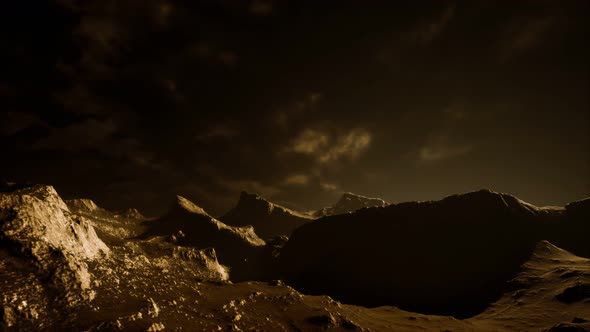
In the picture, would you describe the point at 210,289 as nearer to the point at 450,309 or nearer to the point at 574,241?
the point at 450,309

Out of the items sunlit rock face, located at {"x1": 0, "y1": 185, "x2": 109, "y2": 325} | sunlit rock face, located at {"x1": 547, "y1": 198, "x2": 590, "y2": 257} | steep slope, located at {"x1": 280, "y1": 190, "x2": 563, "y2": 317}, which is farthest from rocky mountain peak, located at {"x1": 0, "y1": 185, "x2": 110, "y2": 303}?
sunlit rock face, located at {"x1": 547, "y1": 198, "x2": 590, "y2": 257}

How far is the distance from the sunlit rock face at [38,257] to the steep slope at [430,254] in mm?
86808

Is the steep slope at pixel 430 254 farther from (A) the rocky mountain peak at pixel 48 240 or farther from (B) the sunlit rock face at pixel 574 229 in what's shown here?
(A) the rocky mountain peak at pixel 48 240

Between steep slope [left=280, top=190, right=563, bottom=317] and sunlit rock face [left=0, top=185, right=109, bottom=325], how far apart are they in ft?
285

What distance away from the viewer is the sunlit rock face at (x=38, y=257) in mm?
28172

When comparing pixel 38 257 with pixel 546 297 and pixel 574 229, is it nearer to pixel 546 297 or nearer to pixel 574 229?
pixel 546 297

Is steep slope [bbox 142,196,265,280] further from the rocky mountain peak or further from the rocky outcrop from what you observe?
the rocky mountain peak

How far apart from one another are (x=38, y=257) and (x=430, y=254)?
10831 cm

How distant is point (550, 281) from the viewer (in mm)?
77062

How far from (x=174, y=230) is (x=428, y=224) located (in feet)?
481

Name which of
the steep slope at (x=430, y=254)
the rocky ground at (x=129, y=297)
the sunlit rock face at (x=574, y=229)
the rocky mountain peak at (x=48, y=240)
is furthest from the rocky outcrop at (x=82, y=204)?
the sunlit rock face at (x=574, y=229)

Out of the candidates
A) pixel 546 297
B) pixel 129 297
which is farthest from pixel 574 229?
pixel 129 297

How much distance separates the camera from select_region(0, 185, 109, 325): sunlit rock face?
Answer: 28172 millimetres

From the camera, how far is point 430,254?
10725 cm
